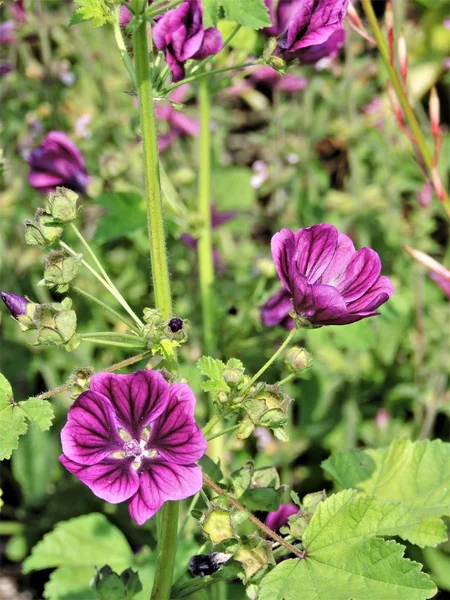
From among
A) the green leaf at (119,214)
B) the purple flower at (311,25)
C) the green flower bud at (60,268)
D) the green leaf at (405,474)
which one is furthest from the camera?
the green leaf at (119,214)

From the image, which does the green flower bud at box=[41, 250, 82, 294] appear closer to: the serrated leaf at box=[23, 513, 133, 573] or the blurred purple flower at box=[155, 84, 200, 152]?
the serrated leaf at box=[23, 513, 133, 573]

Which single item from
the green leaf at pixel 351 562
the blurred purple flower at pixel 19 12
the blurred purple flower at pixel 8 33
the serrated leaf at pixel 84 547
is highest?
the blurred purple flower at pixel 19 12

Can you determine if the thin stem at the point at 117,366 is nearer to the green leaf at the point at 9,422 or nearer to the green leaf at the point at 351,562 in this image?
the green leaf at the point at 9,422

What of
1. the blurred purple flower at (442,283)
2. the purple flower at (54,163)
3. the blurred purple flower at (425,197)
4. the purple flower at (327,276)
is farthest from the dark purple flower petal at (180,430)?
the blurred purple flower at (425,197)

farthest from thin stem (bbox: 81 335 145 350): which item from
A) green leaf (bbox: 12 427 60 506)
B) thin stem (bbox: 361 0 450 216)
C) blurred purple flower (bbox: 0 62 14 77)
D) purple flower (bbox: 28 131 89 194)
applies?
blurred purple flower (bbox: 0 62 14 77)

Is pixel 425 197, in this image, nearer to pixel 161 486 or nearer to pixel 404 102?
pixel 404 102
